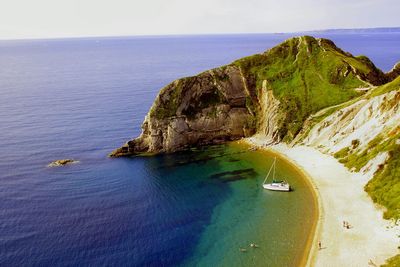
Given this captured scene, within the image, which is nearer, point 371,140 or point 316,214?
point 316,214

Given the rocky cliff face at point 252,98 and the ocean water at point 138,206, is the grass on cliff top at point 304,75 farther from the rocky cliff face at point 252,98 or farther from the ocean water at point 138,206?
the ocean water at point 138,206

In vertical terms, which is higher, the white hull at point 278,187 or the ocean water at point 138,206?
the white hull at point 278,187

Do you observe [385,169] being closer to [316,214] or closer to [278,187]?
[316,214]

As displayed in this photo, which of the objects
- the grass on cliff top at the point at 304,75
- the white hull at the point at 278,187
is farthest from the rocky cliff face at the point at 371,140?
the white hull at the point at 278,187

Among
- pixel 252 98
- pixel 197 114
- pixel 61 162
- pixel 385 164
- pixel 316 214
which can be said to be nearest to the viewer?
pixel 316 214

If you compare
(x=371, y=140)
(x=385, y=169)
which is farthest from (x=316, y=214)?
(x=371, y=140)

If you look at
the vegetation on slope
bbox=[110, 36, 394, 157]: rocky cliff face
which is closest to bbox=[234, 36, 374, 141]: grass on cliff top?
bbox=[110, 36, 394, 157]: rocky cliff face

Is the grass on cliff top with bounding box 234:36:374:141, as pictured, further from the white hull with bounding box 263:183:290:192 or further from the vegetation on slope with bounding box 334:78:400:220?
the white hull with bounding box 263:183:290:192
